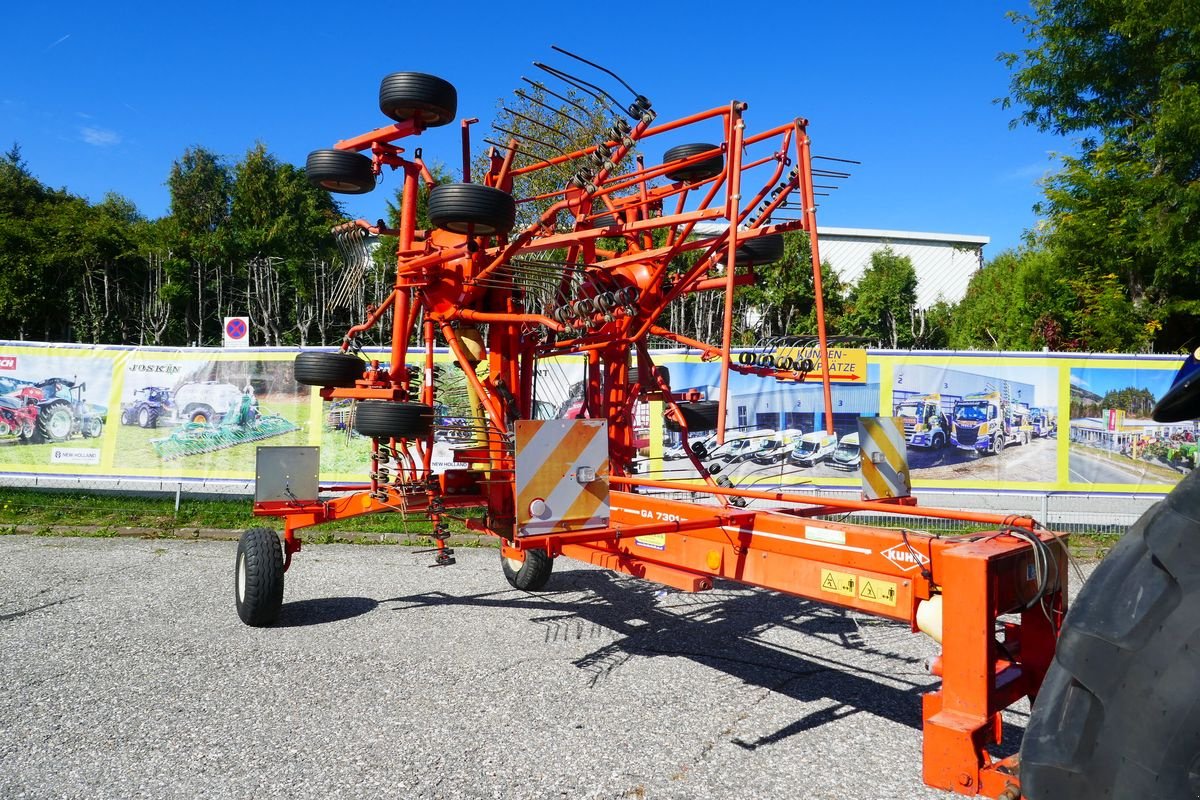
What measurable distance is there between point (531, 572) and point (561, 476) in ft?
11.8

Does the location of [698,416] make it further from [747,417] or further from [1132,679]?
[1132,679]

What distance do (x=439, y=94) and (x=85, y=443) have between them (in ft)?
27.3

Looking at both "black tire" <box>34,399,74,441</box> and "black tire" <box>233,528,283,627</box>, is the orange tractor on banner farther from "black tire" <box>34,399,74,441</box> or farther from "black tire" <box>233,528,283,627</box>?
"black tire" <box>34,399,74,441</box>

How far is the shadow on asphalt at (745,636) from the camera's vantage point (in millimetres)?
4852

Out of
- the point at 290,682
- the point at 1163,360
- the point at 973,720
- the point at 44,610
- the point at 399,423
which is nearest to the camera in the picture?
the point at 973,720

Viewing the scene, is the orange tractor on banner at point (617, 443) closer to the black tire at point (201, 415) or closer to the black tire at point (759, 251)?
the black tire at point (759, 251)

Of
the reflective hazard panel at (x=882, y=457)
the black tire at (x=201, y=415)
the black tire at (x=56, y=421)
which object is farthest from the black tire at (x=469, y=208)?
the black tire at (x=56, y=421)

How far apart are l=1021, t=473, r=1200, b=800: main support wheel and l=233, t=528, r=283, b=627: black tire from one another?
5.45 metres

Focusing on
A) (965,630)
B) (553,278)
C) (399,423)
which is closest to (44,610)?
(399,423)

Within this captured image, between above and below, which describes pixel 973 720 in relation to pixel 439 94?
below

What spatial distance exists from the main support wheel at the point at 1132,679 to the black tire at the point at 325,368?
5.40 meters

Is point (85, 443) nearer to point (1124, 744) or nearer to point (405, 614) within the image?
point (405, 614)

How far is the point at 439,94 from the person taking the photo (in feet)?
20.5

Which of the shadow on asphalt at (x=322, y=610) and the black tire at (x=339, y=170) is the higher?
the black tire at (x=339, y=170)
